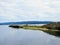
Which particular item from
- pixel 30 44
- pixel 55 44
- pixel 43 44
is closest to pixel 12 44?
pixel 30 44

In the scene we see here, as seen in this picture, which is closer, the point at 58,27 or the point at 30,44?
the point at 30,44

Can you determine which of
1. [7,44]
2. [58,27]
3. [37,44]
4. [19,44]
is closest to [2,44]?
[7,44]

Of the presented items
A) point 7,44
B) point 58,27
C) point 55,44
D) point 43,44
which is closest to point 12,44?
point 7,44

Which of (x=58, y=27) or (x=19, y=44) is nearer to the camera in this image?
(x=19, y=44)

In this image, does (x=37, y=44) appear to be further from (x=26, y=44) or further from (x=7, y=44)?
(x=7, y=44)

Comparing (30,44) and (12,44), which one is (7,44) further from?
(30,44)

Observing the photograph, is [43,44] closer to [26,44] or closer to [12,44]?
[26,44]

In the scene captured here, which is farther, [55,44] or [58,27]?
[58,27]
